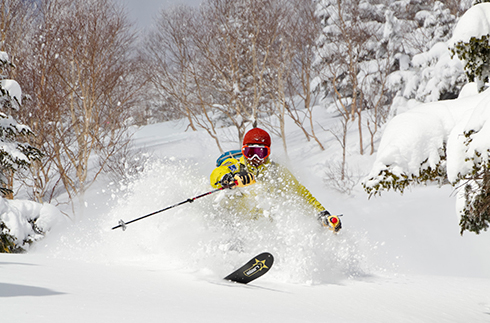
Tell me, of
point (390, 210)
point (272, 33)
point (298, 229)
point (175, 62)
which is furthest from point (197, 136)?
point (298, 229)

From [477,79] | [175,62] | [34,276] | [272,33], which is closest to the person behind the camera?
[34,276]

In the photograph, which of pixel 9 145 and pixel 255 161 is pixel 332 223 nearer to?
pixel 255 161

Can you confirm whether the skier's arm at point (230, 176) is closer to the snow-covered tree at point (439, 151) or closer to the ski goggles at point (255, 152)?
the ski goggles at point (255, 152)

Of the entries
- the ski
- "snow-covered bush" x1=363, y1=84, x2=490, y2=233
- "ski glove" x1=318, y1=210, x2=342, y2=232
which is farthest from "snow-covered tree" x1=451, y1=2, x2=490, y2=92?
the ski

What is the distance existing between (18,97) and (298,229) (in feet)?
15.9

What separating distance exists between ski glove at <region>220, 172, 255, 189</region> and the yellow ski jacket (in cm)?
35

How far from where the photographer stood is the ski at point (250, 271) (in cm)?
344

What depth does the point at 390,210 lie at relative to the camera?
40.6 feet

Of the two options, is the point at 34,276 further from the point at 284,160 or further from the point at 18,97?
the point at 18,97

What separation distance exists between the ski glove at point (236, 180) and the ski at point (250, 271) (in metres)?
0.98

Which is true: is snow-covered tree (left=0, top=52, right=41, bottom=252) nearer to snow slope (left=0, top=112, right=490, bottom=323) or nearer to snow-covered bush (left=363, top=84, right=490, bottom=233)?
snow slope (left=0, top=112, right=490, bottom=323)

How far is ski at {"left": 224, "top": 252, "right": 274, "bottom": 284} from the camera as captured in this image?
344 centimetres

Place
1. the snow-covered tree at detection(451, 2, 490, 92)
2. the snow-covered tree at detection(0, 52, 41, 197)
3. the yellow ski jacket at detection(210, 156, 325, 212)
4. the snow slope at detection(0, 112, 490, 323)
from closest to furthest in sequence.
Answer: the snow slope at detection(0, 112, 490, 323)
the snow-covered tree at detection(451, 2, 490, 92)
the yellow ski jacket at detection(210, 156, 325, 212)
the snow-covered tree at detection(0, 52, 41, 197)

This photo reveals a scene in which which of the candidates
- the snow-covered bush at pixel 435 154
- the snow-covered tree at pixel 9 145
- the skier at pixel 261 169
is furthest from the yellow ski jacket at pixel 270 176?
the snow-covered tree at pixel 9 145
